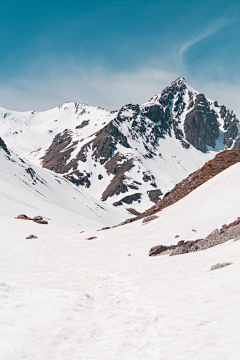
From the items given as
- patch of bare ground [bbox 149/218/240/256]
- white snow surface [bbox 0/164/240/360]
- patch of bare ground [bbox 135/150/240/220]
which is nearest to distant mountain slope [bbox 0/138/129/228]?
patch of bare ground [bbox 135/150/240/220]

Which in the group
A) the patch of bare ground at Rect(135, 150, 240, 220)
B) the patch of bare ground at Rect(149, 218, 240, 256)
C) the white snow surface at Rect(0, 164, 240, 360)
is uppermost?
the patch of bare ground at Rect(135, 150, 240, 220)

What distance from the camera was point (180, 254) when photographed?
51.5 ft

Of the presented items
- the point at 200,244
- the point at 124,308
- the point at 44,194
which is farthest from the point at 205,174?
the point at 44,194

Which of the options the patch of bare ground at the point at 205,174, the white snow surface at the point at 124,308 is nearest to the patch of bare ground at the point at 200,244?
the white snow surface at the point at 124,308

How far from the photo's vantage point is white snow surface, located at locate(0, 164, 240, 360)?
5.38m

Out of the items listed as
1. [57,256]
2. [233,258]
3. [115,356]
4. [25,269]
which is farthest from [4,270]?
[233,258]

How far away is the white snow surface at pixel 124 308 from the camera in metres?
5.38

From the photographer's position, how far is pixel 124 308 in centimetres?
836

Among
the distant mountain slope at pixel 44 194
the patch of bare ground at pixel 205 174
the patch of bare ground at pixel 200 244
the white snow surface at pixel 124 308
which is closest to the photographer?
the white snow surface at pixel 124 308

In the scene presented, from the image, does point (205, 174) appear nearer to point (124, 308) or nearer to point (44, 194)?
point (124, 308)

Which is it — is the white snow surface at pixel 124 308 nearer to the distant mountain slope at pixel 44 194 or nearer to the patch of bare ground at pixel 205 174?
the patch of bare ground at pixel 205 174

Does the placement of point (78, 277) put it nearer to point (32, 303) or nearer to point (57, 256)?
point (32, 303)

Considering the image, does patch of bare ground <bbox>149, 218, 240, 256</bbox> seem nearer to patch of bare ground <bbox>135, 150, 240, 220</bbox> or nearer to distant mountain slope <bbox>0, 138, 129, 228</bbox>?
patch of bare ground <bbox>135, 150, 240, 220</bbox>

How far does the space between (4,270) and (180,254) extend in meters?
11.3
